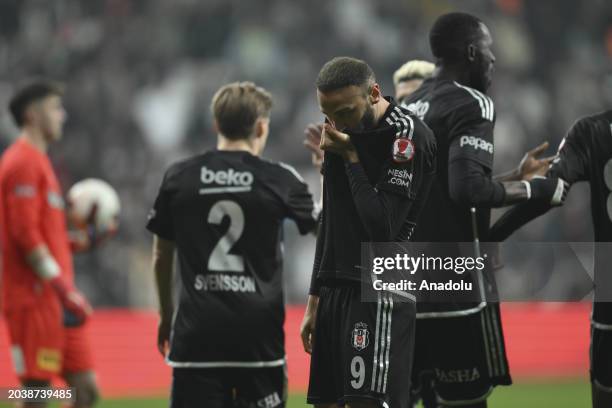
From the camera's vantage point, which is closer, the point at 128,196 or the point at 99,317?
the point at 99,317

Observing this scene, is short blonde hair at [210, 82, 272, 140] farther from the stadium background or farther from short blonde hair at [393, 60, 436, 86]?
the stadium background

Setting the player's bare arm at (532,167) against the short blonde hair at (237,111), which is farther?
the short blonde hair at (237,111)

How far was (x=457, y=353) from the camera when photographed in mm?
5078

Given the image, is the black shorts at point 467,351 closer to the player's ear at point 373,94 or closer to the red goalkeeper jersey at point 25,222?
the player's ear at point 373,94

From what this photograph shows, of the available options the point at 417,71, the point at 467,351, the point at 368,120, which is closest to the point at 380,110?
the point at 368,120

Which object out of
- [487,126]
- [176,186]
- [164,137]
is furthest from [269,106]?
[164,137]

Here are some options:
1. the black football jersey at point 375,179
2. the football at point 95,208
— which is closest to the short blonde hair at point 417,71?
the black football jersey at point 375,179

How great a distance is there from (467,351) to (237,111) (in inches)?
63.0

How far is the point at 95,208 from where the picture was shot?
7770mm

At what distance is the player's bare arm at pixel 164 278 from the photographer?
534 centimetres

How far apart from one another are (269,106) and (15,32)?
10.5m

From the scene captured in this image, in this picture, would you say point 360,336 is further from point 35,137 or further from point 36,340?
point 35,137

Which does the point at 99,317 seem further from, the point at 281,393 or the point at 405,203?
the point at 405,203

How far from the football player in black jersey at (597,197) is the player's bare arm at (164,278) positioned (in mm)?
1726
